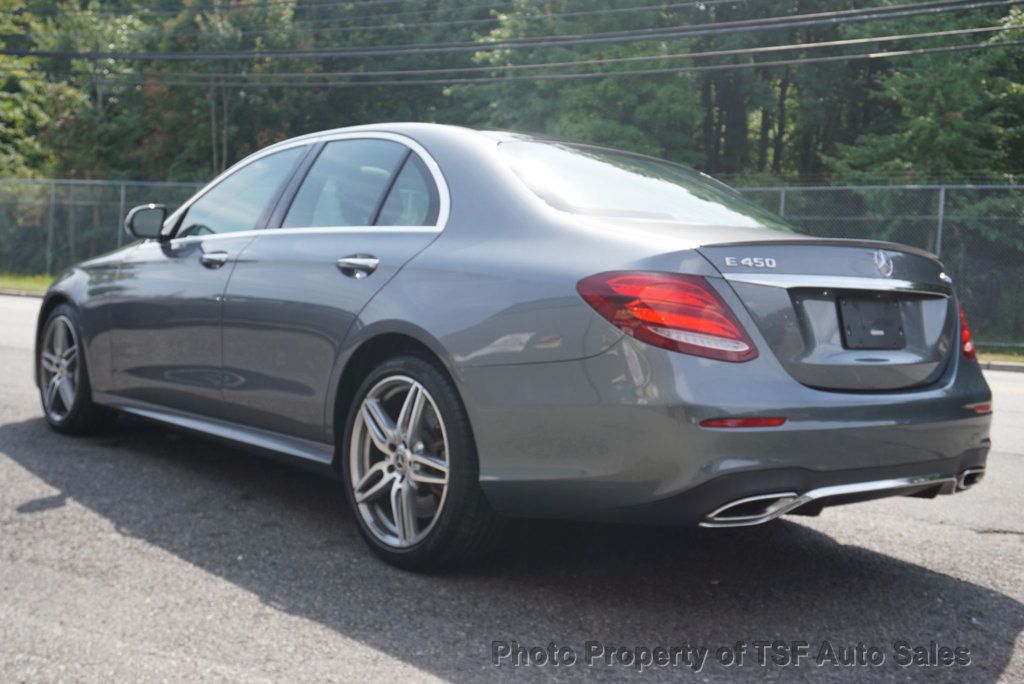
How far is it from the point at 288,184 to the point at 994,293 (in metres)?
14.6

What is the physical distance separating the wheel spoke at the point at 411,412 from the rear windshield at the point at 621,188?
79cm

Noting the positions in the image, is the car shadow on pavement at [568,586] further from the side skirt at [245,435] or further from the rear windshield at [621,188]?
the rear windshield at [621,188]

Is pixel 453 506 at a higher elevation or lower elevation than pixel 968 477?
lower

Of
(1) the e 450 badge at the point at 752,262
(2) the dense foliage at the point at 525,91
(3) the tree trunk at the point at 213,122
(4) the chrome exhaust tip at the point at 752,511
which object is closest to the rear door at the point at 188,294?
(1) the e 450 badge at the point at 752,262

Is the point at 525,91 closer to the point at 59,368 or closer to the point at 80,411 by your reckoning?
the point at 59,368

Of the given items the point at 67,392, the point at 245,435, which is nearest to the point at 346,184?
the point at 245,435

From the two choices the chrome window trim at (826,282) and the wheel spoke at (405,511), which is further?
the wheel spoke at (405,511)

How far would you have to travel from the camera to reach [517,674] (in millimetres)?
3031

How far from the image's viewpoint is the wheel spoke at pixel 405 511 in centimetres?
391

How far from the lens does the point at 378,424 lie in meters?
4.05

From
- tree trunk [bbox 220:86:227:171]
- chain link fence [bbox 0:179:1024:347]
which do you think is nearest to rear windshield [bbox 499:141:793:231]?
chain link fence [bbox 0:179:1024:347]

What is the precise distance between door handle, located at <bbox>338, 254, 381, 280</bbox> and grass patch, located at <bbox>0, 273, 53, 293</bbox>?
66.1ft

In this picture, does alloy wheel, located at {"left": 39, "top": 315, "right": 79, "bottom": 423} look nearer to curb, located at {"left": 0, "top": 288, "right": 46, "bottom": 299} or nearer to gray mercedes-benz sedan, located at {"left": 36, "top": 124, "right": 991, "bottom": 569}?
gray mercedes-benz sedan, located at {"left": 36, "top": 124, "right": 991, "bottom": 569}

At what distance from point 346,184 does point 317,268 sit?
1.39 feet
